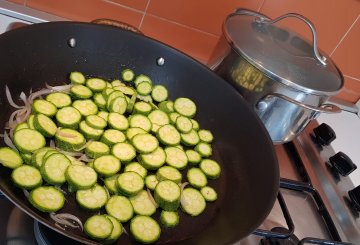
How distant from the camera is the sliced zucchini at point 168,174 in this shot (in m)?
Answer: 0.93

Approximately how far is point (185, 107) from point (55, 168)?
1.49 feet

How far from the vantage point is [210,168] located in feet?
3.35

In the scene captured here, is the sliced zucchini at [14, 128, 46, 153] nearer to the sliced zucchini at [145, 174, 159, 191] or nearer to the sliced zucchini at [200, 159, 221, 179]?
the sliced zucchini at [145, 174, 159, 191]

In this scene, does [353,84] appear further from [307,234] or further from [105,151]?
[105,151]

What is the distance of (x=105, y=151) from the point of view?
92cm

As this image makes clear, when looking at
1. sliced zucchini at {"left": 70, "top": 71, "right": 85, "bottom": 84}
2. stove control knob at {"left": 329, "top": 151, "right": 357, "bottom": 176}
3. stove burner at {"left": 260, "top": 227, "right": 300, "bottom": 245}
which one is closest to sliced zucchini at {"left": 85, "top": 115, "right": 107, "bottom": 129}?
sliced zucchini at {"left": 70, "top": 71, "right": 85, "bottom": 84}

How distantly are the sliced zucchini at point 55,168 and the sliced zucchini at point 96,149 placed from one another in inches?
3.5

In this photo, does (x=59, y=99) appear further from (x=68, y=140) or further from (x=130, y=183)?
(x=130, y=183)

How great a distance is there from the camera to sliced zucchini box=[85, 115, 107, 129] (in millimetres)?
970

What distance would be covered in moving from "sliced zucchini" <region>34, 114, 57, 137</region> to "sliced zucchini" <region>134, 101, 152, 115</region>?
0.81 ft

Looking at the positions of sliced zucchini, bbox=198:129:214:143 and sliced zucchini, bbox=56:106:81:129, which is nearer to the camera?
sliced zucchini, bbox=56:106:81:129

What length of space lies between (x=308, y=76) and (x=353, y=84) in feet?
2.40

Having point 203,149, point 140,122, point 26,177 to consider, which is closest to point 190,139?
point 203,149

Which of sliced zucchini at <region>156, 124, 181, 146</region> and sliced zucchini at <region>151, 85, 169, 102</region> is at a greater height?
sliced zucchini at <region>151, 85, 169, 102</region>
